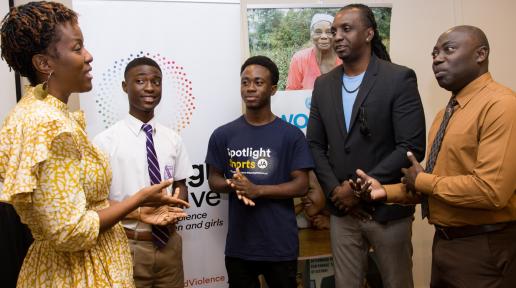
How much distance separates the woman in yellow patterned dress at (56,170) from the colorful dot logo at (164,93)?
1.22 meters

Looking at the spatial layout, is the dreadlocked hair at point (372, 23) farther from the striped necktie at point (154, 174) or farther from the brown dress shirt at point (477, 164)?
the striped necktie at point (154, 174)

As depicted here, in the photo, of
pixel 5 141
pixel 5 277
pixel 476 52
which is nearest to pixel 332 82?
pixel 476 52

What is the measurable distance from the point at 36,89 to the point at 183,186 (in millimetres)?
1294

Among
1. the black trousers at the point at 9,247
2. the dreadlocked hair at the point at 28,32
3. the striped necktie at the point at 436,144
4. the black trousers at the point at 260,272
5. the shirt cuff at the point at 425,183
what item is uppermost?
the dreadlocked hair at the point at 28,32

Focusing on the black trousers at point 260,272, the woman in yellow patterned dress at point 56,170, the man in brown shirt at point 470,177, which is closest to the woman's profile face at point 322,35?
the man in brown shirt at point 470,177

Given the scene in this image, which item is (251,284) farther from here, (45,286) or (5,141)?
(5,141)

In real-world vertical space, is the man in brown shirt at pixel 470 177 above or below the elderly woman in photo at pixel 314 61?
below

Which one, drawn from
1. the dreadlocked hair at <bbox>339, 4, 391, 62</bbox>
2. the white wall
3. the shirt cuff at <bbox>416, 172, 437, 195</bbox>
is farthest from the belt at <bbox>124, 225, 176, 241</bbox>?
the dreadlocked hair at <bbox>339, 4, 391, 62</bbox>

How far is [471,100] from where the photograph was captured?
83.1 inches

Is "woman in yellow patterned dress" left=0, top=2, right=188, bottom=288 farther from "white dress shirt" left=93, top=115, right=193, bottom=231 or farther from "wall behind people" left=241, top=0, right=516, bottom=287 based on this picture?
"wall behind people" left=241, top=0, right=516, bottom=287

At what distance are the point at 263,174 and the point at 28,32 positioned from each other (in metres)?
1.51

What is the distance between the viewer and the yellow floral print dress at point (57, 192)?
128 centimetres

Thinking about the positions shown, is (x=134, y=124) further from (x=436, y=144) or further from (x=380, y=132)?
(x=436, y=144)

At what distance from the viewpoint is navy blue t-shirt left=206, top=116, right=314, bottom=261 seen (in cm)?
254
